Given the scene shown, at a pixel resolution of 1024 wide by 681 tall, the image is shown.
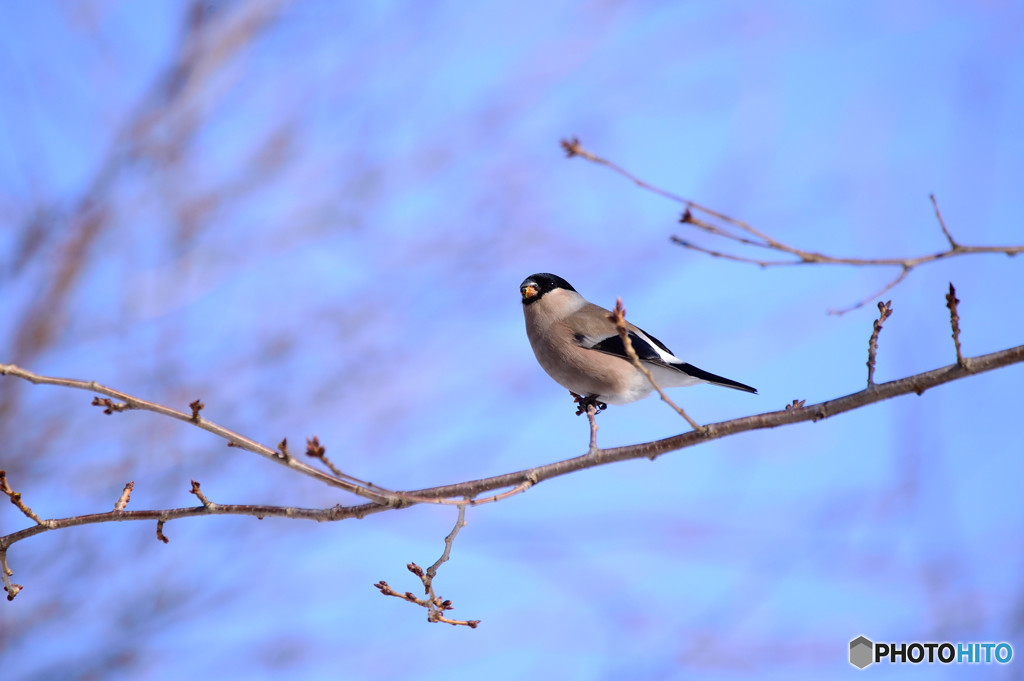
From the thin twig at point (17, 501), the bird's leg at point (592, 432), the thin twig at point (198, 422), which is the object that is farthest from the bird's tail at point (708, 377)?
the thin twig at point (17, 501)

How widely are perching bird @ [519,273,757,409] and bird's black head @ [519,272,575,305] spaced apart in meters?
0.07

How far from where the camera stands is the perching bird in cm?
394

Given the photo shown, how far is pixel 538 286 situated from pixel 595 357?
2.31 ft

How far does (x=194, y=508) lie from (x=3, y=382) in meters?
3.37

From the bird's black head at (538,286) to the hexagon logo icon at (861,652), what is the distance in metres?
2.40

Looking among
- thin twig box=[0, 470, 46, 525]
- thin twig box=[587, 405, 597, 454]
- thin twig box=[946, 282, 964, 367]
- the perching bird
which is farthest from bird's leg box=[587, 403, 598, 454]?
thin twig box=[0, 470, 46, 525]

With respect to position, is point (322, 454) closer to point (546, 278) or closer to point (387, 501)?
point (387, 501)

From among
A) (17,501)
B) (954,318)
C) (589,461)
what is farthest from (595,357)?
(17,501)

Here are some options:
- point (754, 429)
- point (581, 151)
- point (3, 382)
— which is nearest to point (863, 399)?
point (754, 429)

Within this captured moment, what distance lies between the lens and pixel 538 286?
4.49 meters

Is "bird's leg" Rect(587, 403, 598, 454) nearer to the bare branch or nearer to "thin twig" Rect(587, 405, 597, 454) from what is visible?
"thin twig" Rect(587, 405, 597, 454)

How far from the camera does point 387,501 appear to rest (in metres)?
2.42

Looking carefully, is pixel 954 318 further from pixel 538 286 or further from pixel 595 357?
pixel 538 286

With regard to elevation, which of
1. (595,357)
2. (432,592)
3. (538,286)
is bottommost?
Answer: (432,592)
